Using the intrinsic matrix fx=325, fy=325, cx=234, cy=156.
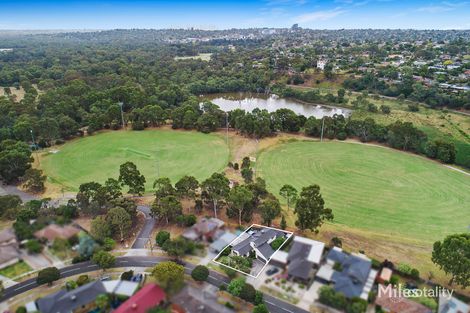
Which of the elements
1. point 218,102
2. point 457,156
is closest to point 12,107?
point 218,102

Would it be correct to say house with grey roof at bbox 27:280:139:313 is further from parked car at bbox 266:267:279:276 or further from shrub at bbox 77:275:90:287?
parked car at bbox 266:267:279:276

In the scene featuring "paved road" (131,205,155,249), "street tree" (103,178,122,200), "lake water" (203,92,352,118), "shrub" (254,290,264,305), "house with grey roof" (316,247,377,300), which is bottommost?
"paved road" (131,205,155,249)

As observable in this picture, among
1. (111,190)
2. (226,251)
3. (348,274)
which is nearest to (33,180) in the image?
(111,190)

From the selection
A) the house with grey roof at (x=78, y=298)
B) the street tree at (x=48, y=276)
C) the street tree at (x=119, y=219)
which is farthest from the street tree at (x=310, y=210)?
the street tree at (x=48, y=276)

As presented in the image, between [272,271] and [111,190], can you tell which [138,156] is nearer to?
[111,190]

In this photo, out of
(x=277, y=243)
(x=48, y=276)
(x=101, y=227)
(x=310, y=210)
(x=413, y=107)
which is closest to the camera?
(x=48, y=276)

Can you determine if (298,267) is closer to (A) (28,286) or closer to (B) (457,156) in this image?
(A) (28,286)

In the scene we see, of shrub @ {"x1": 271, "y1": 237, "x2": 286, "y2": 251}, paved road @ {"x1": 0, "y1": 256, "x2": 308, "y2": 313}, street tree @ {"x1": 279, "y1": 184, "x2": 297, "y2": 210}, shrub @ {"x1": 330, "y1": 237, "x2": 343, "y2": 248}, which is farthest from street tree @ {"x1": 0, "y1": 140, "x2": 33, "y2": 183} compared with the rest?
shrub @ {"x1": 330, "y1": 237, "x2": 343, "y2": 248}
